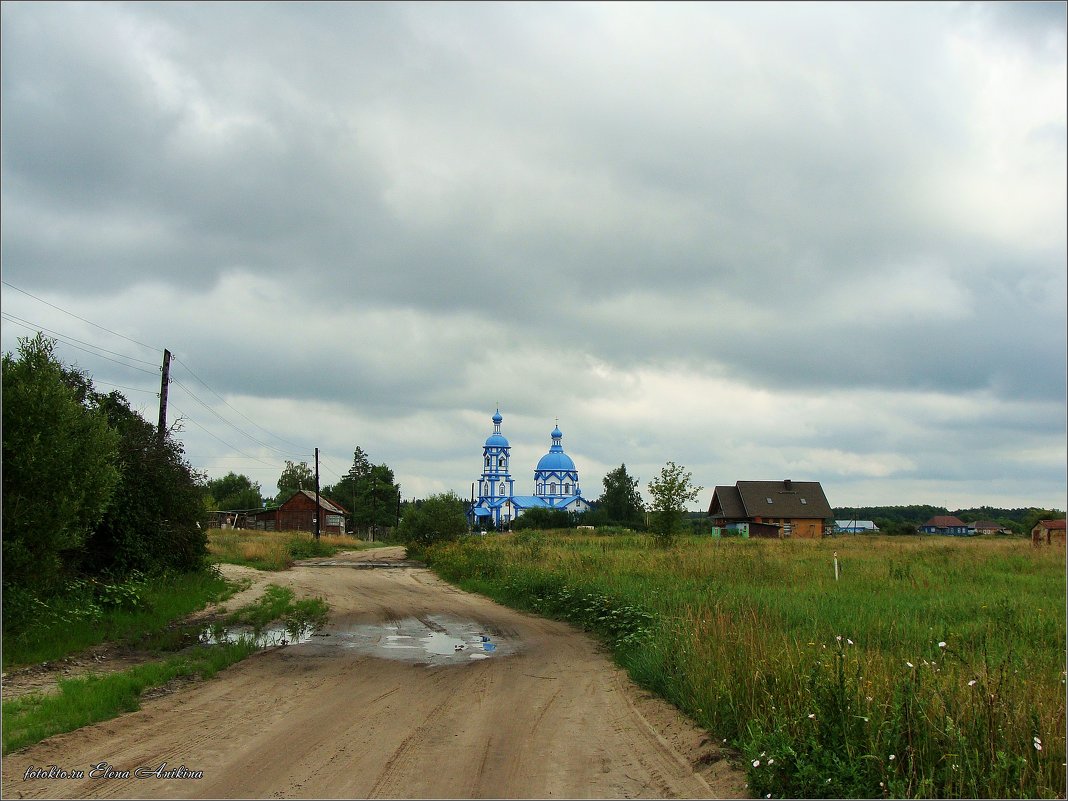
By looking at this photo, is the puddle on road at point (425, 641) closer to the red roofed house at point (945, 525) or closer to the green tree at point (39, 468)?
the green tree at point (39, 468)

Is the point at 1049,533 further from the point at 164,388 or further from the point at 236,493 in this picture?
the point at 236,493

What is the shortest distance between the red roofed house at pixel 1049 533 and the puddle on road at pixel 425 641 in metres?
23.5

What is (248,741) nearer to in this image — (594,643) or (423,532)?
(594,643)

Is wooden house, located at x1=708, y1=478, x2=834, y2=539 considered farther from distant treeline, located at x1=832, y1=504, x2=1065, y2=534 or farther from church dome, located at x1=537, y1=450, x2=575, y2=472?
church dome, located at x1=537, y1=450, x2=575, y2=472

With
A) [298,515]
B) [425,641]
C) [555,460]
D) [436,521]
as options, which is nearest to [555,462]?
[555,460]

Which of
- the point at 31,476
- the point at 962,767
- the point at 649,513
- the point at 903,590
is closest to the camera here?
the point at 962,767

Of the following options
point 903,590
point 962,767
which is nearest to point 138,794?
point 962,767

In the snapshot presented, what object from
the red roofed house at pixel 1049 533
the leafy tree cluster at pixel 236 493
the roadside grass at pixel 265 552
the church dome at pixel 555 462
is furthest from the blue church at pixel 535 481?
the red roofed house at pixel 1049 533

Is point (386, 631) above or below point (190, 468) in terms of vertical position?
below

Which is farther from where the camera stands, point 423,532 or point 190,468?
point 423,532

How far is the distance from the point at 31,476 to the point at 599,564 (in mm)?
16120

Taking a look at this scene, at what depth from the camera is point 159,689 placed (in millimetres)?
10297

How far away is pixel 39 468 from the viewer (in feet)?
42.3

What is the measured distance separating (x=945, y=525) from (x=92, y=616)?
295 feet
